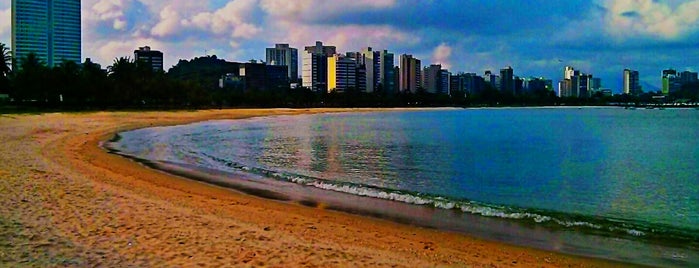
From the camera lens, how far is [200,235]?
346 inches

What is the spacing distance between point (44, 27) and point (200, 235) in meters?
158

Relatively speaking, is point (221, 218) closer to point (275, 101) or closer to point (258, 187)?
point (258, 187)

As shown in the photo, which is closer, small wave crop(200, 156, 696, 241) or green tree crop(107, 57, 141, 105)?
small wave crop(200, 156, 696, 241)

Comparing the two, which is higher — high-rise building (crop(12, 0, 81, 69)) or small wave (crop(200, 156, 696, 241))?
high-rise building (crop(12, 0, 81, 69))

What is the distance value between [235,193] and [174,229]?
565 centimetres

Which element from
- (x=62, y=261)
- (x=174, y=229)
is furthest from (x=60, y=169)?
(x=62, y=261)

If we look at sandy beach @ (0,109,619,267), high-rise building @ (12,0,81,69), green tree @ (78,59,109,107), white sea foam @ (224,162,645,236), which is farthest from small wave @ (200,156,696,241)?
high-rise building @ (12,0,81,69)

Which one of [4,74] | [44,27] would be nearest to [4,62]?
[4,74]

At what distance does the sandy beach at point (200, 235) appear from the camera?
7.36 m

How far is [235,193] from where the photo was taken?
14.8 metres

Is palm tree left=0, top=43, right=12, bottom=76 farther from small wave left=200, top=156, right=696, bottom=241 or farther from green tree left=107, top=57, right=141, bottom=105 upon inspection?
small wave left=200, top=156, right=696, bottom=241

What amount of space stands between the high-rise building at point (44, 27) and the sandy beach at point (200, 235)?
144373 mm

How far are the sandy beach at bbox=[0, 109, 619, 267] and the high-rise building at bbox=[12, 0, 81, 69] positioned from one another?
144373mm

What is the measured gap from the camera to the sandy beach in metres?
7.36
